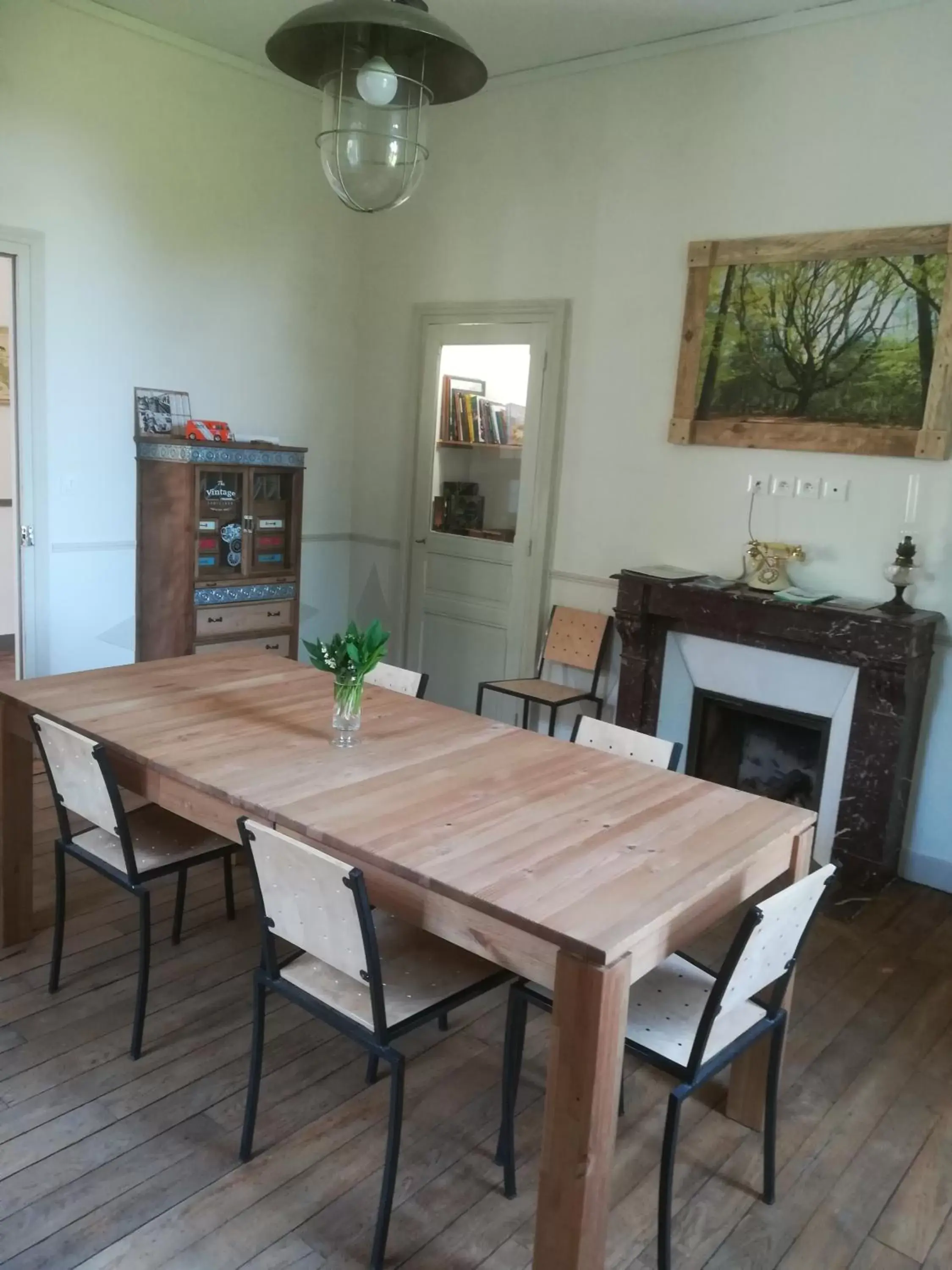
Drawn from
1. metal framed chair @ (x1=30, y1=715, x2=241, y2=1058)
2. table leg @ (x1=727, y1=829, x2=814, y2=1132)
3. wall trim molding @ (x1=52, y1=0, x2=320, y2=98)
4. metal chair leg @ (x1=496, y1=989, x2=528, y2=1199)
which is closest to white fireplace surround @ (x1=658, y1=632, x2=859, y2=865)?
table leg @ (x1=727, y1=829, x2=814, y2=1132)

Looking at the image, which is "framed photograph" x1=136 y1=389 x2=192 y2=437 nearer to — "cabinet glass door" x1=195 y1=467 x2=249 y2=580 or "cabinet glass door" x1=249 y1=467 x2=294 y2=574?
"cabinet glass door" x1=195 y1=467 x2=249 y2=580

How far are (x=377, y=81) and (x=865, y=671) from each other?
2.51 m

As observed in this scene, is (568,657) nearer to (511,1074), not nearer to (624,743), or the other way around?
(624,743)

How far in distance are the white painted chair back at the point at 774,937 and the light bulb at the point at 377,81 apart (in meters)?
1.86

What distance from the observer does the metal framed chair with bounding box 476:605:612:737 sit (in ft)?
14.2

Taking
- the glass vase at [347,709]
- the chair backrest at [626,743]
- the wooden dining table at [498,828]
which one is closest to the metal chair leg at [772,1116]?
the wooden dining table at [498,828]

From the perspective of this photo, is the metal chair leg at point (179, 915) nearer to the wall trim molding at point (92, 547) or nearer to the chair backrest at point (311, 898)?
the chair backrest at point (311, 898)

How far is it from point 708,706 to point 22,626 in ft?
9.85

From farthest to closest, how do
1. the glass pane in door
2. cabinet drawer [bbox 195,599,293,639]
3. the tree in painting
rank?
1. the glass pane in door
2. cabinet drawer [bbox 195,599,293,639]
3. the tree in painting

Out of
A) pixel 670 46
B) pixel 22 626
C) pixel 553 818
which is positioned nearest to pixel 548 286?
pixel 670 46

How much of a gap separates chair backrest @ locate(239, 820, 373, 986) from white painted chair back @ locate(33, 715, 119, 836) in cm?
60

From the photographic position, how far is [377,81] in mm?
2111

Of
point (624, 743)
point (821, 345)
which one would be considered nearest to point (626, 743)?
point (624, 743)

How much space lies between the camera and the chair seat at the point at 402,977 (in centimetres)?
193
